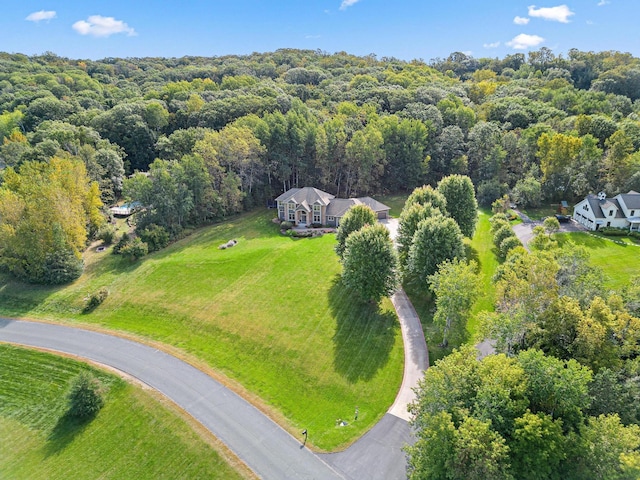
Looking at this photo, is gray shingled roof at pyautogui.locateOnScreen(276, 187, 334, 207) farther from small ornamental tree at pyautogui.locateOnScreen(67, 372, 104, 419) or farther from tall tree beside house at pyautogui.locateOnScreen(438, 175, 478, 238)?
small ornamental tree at pyautogui.locateOnScreen(67, 372, 104, 419)

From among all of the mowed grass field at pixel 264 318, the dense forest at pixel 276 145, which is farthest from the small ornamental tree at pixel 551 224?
the mowed grass field at pixel 264 318

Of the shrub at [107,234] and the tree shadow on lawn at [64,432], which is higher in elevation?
the shrub at [107,234]

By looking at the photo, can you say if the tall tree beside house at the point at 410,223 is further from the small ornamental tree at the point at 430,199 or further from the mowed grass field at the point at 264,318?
the mowed grass field at the point at 264,318

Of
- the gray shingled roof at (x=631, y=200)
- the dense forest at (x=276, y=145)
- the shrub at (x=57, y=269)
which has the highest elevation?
the dense forest at (x=276, y=145)

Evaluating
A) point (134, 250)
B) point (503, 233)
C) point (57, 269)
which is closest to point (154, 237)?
point (134, 250)

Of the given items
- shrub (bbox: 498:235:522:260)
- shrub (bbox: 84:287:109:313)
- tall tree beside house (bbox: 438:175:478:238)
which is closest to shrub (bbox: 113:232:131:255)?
shrub (bbox: 84:287:109:313)

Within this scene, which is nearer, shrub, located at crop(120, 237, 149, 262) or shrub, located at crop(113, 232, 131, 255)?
shrub, located at crop(120, 237, 149, 262)

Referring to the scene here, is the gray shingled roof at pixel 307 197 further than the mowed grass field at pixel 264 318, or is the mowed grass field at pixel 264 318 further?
the gray shingled roof at pixel 307 197

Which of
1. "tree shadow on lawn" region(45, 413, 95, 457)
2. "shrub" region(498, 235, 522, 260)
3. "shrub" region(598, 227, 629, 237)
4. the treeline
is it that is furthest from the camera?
"shrub" region(598, 227, 629, 237)
